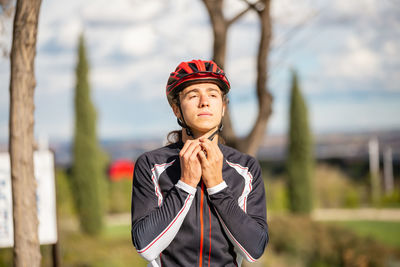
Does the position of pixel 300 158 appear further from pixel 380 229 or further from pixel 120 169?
Answer: pixel 120 169

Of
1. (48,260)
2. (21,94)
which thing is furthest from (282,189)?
(21,94)

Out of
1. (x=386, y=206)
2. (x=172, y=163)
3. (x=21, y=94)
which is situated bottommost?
(x=386, y=206)

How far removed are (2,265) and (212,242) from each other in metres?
7.63

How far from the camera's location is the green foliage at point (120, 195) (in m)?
19.8

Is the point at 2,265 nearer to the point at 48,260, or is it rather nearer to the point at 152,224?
the point at 48,260

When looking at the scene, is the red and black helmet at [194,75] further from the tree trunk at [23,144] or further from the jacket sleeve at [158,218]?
the tree trunk at [23,144]

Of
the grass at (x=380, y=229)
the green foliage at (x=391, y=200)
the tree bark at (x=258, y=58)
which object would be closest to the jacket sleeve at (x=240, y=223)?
the tree bark at (x=258, y=58)

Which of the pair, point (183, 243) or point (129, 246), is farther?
point (129, 246)

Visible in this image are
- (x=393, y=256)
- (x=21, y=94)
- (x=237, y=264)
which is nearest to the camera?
(x=237, y=264)

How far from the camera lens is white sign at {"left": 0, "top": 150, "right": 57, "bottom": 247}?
473 centimetres

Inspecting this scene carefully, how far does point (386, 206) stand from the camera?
1808 centimetres

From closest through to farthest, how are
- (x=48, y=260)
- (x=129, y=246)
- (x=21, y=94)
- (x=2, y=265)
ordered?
(x=21, y=94) < (x=2, y=265) < (x=48, y=260) < (x=129, y=246)

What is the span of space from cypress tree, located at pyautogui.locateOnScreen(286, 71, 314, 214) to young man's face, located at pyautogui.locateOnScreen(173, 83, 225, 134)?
15.0 metres

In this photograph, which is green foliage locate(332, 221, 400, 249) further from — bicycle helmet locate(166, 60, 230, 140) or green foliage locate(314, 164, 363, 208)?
bicycle helmet locate(166, 60, 230, 140)
